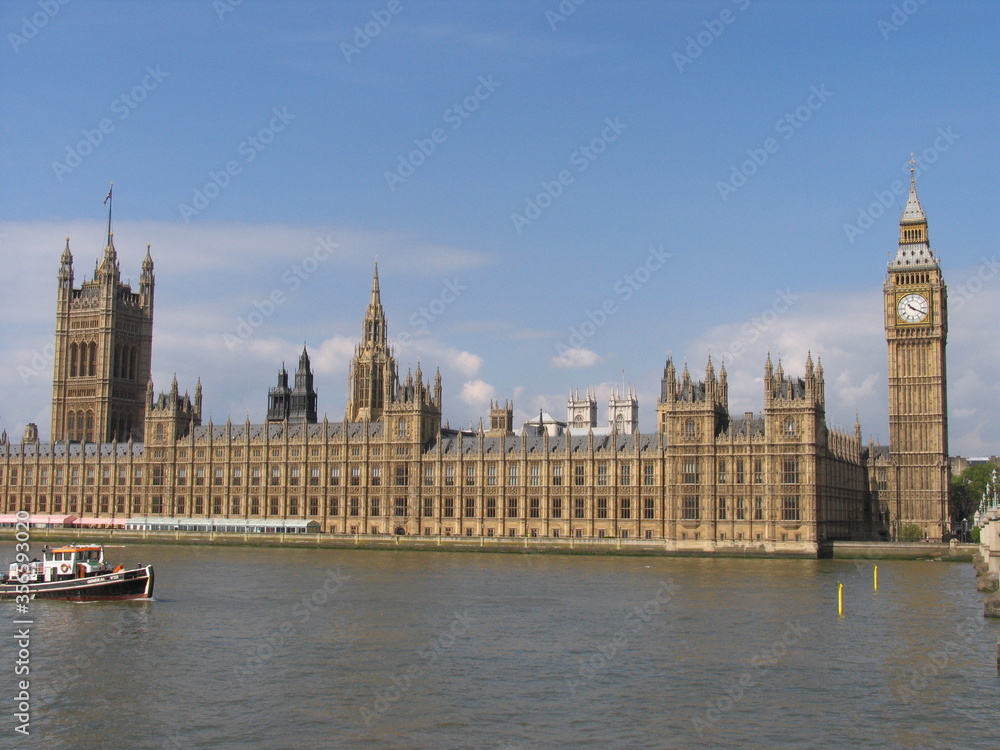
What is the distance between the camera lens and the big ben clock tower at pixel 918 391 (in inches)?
5310

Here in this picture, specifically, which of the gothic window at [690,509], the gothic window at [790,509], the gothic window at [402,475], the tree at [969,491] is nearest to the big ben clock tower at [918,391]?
→ the gothic window at [790,509]

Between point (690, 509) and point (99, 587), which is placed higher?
point (690, 509)

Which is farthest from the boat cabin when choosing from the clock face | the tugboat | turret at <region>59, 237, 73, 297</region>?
turret at <region>59, 237, 73, 297</region>

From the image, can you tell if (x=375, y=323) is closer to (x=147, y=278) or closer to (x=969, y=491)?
(x=147, y=278)

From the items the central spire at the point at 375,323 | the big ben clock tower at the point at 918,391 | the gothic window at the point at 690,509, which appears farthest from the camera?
the central spire at the point at 375,323

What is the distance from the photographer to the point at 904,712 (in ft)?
134

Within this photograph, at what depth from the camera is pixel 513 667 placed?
48.4 m

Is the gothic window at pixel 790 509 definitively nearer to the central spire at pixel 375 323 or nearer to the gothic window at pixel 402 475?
the gothic window at pixel 402 475

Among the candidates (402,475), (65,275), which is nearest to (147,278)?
(65,275)

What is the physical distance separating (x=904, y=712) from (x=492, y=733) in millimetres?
14346

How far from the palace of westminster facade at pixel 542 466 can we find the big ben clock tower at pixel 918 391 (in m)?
0.18

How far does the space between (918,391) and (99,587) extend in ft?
323

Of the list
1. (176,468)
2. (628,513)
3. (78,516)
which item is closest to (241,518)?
(176,468)

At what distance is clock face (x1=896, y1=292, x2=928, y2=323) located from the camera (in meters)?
138
